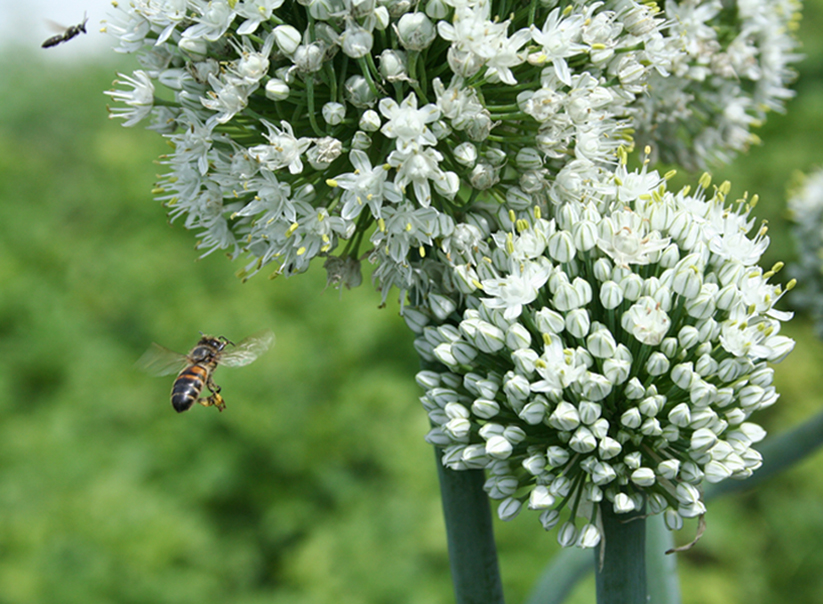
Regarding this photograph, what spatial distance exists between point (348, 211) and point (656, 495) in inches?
31.3

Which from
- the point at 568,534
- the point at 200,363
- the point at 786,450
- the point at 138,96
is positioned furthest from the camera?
the point at 786,450

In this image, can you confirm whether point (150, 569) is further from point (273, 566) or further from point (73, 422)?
point (73, 422)

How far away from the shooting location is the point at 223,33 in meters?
1.39

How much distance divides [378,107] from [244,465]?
4.84 metres

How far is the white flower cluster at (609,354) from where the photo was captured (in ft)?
4.46

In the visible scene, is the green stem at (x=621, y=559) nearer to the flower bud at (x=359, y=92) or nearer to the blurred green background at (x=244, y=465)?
the flower bud at (x=359, y=92)

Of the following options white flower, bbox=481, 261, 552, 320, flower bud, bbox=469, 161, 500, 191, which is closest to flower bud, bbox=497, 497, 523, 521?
white flower, bbox=481, 261, 552, 320

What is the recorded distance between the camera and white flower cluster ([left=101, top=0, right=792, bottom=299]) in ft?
4.44

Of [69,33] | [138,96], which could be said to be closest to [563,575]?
[138,96]

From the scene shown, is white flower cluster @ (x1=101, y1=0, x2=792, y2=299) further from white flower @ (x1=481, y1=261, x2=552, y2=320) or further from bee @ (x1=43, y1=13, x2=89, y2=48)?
bee @ (x1=43, y1=13, x2=89, y2=48)

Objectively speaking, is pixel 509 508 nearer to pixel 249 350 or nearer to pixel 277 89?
pixel 249 350

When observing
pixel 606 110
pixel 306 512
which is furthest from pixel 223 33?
pixel 306 512

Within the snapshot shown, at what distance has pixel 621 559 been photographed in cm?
144

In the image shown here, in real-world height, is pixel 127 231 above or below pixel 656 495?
above
